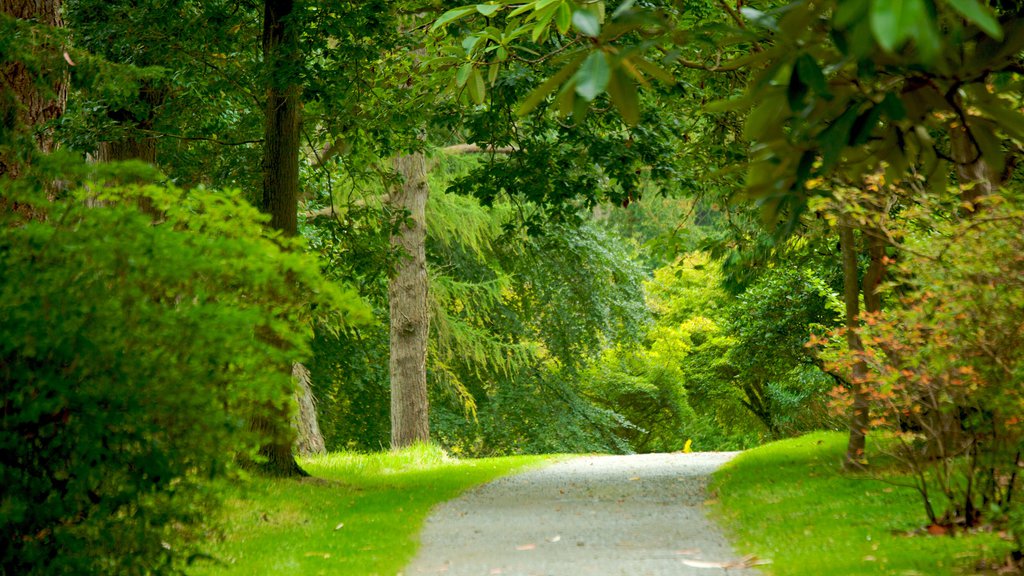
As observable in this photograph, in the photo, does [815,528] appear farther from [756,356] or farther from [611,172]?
[756,356]

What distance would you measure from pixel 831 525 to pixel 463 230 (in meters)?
13.9

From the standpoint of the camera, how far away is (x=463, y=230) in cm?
2172

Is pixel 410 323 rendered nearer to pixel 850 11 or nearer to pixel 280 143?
pixel 280 143

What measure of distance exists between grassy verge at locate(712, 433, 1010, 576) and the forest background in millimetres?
374

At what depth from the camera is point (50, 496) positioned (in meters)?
4.89

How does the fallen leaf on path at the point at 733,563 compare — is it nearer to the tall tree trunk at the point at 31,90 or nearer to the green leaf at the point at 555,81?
the green leaf at the point at 555,81

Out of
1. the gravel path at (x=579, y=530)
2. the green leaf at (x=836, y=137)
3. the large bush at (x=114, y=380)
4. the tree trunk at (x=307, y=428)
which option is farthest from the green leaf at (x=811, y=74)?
the tree trunk at (x=307, y=428)

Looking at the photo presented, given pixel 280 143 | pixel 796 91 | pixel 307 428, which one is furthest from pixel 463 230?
pixel 796 91

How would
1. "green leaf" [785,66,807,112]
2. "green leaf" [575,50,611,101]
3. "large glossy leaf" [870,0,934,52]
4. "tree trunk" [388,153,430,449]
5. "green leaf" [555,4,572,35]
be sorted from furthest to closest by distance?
"tree trunk" [388,153,430,449] < "green leaf" [555,4,572,35] < "green leaf" [785,66,807,112] < "green leaf" [575,50,611,101] < "large glossy leaf" [870,0,934,52]

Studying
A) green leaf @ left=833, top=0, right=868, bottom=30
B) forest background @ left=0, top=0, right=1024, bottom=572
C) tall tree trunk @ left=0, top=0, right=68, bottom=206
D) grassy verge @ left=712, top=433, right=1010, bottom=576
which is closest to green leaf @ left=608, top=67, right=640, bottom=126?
forest background @ left=0, top=0, right=1024, bottom=572

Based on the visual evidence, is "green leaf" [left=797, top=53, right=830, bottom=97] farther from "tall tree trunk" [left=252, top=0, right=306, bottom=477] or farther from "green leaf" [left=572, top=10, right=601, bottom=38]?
"tall tree trunk" [left=252, top=0, right=306, bottom=477]

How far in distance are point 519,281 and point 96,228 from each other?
18718 millimetres

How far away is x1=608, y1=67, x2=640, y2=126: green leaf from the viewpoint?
2645mm

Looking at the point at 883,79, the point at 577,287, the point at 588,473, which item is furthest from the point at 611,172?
the point at 577,287
